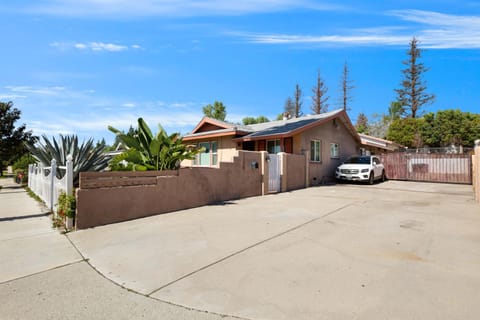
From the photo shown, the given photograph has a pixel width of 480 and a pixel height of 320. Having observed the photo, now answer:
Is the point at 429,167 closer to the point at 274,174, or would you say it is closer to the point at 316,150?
the point at 316,150

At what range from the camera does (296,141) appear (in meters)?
15.0

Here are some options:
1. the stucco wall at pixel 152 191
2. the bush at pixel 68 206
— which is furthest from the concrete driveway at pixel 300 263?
the bush at pixel 68 206

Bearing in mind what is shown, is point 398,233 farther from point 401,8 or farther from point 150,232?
point 401,8

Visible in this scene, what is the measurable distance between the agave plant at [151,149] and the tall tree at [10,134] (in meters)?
17.9

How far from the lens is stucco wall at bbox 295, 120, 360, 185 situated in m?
15.8

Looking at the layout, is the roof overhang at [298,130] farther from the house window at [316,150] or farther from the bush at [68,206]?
the bush at [68,206]

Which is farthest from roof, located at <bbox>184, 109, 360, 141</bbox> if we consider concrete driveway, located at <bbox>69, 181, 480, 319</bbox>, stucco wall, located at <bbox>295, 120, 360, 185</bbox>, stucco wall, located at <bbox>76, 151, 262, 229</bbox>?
concrete driveway, located at <bbox>69, 181, 480, 319</bbox>

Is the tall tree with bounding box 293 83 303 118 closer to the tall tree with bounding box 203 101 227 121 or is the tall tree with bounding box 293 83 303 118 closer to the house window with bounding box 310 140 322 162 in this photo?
the tall tree with bounding box 203 101 227 121

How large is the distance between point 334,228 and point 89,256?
15.6 ft

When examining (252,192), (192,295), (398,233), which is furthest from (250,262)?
(252,192)

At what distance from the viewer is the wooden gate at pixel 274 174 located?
40.1 ft

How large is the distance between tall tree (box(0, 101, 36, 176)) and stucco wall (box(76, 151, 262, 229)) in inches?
764

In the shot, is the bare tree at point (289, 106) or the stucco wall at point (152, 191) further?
the bare tree at point (289, 106)

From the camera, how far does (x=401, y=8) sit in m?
9.30
